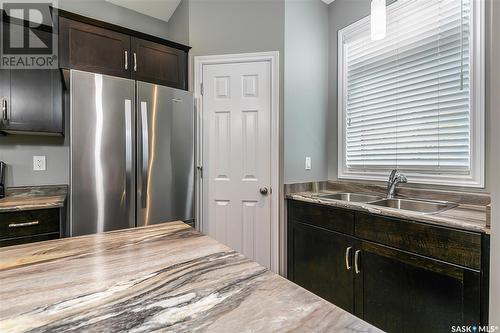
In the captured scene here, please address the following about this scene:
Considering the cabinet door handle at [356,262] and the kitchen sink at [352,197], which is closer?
the cabinet door handle at [356,262]

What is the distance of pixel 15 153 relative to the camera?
2.15m

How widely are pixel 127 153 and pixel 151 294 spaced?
5.10 ft

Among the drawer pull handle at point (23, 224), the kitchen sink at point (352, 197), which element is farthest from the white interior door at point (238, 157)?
the drawer pull handle at point (23, 224)

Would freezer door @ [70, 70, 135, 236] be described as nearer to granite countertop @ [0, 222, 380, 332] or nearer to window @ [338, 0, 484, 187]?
granite countertop @ [0, 222, 380, 332]

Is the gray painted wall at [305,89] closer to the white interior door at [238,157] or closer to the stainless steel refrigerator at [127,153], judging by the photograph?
the white interior door at [238,157]

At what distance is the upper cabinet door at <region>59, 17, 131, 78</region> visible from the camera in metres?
1.85

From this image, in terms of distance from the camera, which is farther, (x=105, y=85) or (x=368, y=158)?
(x=368, y=158)

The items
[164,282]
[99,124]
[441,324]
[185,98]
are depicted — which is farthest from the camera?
[185,98]

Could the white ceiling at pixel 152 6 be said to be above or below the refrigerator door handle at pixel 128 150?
above

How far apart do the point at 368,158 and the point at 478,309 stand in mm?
1366

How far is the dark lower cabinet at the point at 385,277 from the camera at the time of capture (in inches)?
48.1

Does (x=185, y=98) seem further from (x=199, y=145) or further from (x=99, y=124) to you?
(x=99, y=124)

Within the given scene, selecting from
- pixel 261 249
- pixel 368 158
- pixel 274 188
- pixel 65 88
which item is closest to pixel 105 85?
pixel 65 88

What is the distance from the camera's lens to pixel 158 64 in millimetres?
2227
